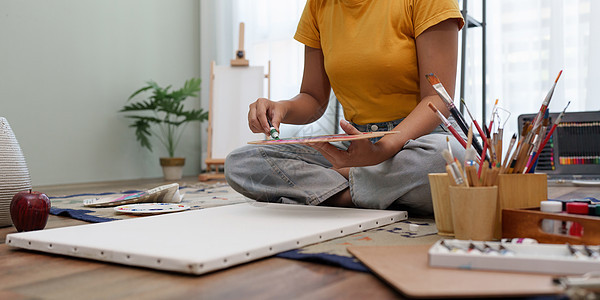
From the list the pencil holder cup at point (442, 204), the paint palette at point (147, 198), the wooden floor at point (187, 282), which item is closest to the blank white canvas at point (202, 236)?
the wooden floor at point (187, 282)

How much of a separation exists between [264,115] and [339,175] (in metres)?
0.24

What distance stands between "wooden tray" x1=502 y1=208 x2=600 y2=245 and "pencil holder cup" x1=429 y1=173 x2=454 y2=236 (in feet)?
0.31

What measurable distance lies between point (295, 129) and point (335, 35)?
1.66 m

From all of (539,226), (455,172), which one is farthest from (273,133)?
(539,226)

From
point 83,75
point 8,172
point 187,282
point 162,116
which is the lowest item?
point 187,282

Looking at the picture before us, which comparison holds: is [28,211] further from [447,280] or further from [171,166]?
[171,166]

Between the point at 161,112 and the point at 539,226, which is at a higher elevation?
the point at 161,112

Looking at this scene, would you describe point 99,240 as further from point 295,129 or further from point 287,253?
point 295,129

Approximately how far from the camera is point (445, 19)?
1.09m

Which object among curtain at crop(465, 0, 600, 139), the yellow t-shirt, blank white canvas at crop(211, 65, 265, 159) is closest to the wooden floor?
the yellow t-shirt

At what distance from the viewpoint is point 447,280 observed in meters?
0.53

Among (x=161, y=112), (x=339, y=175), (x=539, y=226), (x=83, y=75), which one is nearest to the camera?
(x=539, y=226)

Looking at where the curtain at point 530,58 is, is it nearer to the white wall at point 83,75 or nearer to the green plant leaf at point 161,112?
the green plant leaf at point 161,112

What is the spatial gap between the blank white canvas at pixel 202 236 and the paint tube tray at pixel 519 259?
0.25 meters
